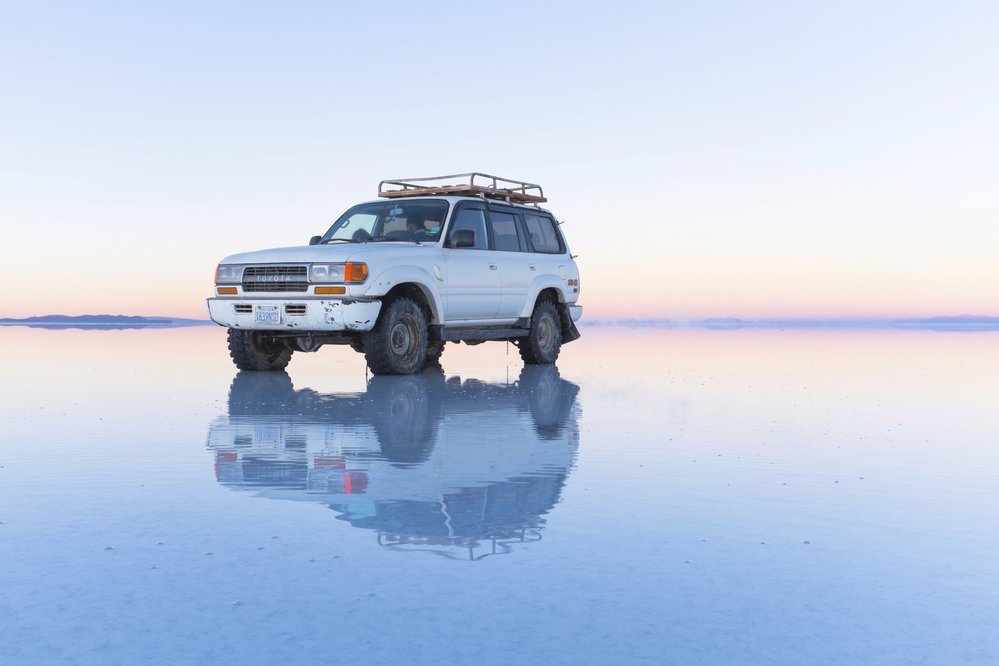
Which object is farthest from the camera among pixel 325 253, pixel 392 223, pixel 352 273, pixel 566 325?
pixel 566 325

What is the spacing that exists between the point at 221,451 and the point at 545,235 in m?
9.91

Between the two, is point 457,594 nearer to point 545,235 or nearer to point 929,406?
point 929,406

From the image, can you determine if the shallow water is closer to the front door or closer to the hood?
the hood

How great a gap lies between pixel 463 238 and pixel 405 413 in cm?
451

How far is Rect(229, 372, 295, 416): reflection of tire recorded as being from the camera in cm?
929

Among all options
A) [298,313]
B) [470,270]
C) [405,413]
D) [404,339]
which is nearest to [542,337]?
[470,270]

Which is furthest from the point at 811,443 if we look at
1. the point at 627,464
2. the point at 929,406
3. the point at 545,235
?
the point at 545,235

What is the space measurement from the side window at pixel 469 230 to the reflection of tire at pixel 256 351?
9.18 ft

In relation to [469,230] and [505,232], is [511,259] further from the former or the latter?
[469,230]

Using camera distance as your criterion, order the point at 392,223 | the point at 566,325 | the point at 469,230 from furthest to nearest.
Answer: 1. the point at 566,325
2. the point at 392,223
3. the point at 469,230

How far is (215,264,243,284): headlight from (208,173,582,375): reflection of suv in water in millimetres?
16

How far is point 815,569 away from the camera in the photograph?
3986mm

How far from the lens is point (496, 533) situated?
4473 mm

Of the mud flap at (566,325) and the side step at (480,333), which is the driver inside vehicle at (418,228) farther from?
the mud flap at (566,325)
